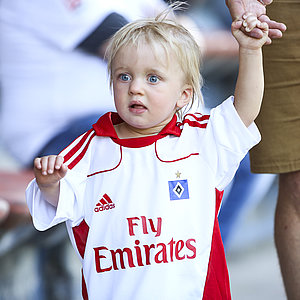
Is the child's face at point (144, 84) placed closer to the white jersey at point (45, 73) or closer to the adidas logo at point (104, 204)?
the adidas logo at point (104, 204)

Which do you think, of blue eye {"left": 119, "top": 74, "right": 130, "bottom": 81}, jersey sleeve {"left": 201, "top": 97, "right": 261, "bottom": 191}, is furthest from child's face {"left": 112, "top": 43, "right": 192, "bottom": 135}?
jersey sleeve {"left": 201, "top": 97, "right": 261, "bottom": 191}

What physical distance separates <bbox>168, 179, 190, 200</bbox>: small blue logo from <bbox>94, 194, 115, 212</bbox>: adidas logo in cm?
16

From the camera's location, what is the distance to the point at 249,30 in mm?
1913

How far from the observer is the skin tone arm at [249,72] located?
76.2 inches

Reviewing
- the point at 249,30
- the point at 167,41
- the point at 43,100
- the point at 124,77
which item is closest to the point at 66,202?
the point at 124,77

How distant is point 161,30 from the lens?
6.52 ft

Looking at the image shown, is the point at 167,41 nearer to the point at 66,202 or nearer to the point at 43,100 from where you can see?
the point at 66,202

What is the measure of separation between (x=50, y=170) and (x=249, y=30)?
0.61 m

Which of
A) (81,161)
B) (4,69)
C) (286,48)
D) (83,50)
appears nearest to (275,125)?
(286,48)

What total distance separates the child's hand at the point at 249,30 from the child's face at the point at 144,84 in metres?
0.18

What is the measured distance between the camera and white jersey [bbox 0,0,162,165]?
3.32m

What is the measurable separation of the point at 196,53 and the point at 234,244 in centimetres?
280

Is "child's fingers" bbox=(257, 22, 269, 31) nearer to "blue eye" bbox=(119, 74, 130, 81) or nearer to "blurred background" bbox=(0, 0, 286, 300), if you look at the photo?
"blue eye" bbox=(119, 74, 130, 81)

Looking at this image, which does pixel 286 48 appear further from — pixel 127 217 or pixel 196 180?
pixel 127 217
